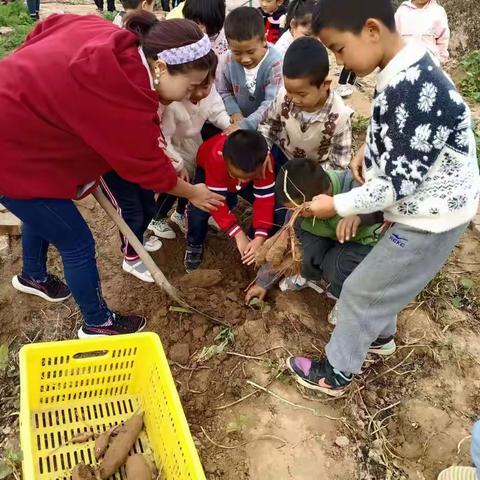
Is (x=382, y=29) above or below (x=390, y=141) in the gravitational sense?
above

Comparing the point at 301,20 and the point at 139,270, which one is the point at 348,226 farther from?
the point at 301,20

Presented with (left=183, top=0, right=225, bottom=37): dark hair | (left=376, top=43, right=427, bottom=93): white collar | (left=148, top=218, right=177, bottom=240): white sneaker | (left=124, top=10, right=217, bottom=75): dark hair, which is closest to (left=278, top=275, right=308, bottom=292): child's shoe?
(left=148, top=218, right=177, bottom=240): white sneaker

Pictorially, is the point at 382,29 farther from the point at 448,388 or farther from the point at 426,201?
the point at 448,388

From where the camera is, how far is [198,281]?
9.11 feet

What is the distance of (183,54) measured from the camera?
1842mm

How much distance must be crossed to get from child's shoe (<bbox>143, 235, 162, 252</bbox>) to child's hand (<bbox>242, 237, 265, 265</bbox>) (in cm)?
71

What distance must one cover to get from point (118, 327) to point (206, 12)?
179 centimetres

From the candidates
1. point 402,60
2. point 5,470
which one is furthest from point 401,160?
point 5,470

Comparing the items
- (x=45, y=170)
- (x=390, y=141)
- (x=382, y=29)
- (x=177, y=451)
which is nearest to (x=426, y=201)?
(x=390, y=141)

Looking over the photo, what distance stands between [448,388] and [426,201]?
3.88 feet

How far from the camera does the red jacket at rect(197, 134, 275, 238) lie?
263cm

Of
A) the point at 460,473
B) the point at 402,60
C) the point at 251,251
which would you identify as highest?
the point at 402,60

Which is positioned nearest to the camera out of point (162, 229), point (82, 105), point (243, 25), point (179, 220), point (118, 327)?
point (82, 105)

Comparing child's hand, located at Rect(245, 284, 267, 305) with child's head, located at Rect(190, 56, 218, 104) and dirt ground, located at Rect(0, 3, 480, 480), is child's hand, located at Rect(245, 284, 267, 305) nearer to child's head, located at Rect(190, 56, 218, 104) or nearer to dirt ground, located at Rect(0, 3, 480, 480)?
dirt ground, located at Rect(0, 3, 480, 480)
